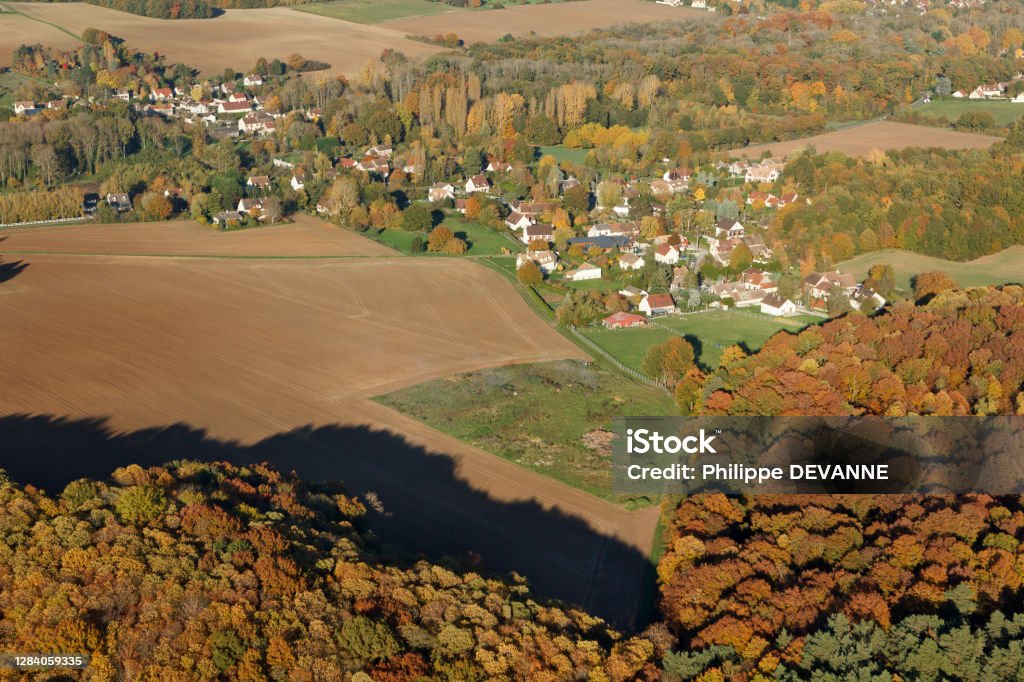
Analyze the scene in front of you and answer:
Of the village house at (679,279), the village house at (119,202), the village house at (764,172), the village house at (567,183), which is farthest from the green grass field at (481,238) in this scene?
the village house at (764,172)

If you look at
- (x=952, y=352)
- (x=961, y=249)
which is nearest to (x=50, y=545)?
(x=952, y=352)

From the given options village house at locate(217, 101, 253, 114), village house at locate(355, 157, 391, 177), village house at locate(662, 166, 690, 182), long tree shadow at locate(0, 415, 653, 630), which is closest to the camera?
long tree shadow at locate(0, 415, 653, 630)

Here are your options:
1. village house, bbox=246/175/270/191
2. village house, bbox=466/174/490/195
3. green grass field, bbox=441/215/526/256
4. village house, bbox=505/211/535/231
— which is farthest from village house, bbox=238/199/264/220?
village house, bbox=505/211/535/231

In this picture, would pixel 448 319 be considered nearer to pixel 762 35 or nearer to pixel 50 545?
pixel 50 545

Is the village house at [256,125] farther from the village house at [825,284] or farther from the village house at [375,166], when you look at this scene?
the village house at [825,284]

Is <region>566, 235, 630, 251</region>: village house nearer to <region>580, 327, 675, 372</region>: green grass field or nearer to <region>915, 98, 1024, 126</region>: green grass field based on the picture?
<region>580, 327, 675, 372</region>: green grass field
